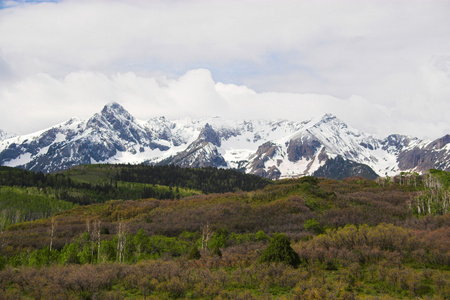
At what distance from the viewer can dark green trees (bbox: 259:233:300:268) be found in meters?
35.8

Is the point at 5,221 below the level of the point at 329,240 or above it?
below

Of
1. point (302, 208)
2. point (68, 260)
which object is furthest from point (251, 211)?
point (68, 260)

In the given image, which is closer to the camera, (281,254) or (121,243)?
(281,254)

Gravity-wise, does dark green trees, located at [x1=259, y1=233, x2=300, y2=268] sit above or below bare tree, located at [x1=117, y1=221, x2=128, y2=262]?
above

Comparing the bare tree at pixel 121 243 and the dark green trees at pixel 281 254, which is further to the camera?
the bare tree at pixel 121 243

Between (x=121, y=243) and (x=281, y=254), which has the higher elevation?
(x=281, y=254)

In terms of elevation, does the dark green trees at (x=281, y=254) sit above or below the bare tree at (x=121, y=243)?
above

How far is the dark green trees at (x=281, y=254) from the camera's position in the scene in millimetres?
35844

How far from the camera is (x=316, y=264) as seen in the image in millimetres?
36312

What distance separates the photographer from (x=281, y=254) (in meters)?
36.2

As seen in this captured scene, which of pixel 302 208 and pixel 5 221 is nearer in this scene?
pixel 302 208

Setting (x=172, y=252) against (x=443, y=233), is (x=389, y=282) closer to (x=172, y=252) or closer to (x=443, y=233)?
(x=443, y=233)

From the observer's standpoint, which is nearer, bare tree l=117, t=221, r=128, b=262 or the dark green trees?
the dark green trees

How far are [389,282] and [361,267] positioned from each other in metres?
5.46
